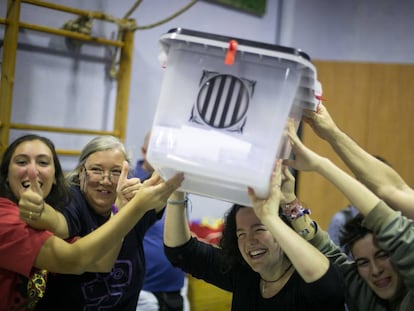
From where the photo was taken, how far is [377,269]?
1186mm

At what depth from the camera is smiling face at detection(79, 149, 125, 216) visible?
4.90 ft

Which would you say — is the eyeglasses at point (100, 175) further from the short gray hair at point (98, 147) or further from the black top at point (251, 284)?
the black top at point (251, 284)

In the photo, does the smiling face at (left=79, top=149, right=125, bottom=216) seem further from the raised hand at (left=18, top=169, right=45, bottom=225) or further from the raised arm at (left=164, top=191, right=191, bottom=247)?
the raised hand at (left=18, top=169, right=45, bottom=225)

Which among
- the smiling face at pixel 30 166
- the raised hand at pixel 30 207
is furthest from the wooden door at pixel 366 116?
the raised hand at pixel 30 207

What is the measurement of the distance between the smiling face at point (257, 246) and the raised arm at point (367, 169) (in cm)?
27

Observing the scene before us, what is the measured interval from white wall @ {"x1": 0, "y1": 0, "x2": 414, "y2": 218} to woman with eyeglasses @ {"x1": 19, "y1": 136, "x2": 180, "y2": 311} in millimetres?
1221

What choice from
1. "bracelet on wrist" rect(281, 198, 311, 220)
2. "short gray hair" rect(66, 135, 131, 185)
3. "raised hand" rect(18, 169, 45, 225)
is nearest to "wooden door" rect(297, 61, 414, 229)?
"short gray hair" rect(66, 135, 131, 185)

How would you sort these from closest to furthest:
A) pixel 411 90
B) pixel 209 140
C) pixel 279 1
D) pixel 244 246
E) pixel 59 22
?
pixel 209 140 < pixel 244 246 < pixel 59 22 < pixel 411 90 < pixel 279 1

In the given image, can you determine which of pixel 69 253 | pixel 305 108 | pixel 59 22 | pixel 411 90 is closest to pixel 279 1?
pixel 411 90

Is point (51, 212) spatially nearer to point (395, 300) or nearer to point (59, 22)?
→ point (395, 300)

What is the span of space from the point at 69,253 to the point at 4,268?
0.50 ft

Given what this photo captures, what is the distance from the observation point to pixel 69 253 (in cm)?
112

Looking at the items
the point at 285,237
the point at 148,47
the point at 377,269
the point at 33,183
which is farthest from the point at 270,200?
the point at 148,47

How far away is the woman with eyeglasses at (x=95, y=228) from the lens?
1354mm
